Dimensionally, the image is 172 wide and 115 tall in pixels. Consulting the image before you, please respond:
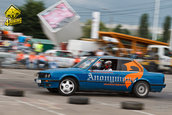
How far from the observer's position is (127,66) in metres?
10.2

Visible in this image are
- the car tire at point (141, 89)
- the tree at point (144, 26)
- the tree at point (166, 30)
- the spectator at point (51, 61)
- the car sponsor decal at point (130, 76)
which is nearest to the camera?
the car sponsor decal at point (130, 76)

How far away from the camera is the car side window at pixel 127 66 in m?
10.1

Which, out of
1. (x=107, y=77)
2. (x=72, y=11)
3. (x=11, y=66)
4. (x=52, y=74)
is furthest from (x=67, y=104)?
(x=72, y=11)

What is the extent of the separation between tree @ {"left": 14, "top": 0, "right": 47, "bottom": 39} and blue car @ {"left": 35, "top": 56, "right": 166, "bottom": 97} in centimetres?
4834

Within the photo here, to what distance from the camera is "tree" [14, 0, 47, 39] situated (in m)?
56.8

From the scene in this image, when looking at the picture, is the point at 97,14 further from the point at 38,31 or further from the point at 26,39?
the point at 38,31

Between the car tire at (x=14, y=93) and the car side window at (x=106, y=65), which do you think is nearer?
the car tire at (x=14, y=93)

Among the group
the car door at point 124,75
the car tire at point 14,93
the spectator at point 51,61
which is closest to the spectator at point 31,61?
the spectator at point 51,61

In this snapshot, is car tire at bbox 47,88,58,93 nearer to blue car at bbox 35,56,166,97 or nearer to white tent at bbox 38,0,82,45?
blue car at bbox 35,56,166,97

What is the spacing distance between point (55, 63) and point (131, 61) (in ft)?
40.2

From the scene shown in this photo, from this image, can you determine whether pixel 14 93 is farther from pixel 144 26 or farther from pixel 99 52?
pixel 144 26

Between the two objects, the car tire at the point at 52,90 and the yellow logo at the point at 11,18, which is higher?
the yellow logo at the point at 11,18

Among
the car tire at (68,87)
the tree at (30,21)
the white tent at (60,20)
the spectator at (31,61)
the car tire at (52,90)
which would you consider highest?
the tree at (30,21)

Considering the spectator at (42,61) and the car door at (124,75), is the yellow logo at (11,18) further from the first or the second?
the spectator at (42,61)
